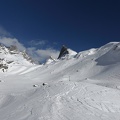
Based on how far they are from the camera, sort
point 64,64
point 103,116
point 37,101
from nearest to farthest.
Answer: point 103,116
point 37,101
point 64,64

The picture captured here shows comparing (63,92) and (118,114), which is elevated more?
(63,92)

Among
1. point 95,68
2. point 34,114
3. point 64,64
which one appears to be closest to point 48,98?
point 34,114

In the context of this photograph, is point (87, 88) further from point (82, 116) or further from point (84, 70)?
point (84, 70)

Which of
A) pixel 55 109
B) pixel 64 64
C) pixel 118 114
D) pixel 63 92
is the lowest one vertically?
pixel 118 114

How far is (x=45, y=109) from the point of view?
52.9 ft

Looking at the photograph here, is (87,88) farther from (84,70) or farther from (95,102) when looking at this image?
(84,70)

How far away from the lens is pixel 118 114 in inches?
590

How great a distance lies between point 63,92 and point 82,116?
6.81 metres

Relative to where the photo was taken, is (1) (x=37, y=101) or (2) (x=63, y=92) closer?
(1) (x=37, y=101)

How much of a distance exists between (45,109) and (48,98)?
9.85 ft

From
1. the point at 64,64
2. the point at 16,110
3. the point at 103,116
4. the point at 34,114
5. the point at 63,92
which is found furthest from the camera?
the point at 64,64

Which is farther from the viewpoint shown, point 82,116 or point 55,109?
point 55,109

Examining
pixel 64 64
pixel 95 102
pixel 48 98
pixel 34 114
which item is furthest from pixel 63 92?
pixel 64 64

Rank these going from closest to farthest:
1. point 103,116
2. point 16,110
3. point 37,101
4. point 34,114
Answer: point 103,116 → point 34,114 → point 16,110 → point 37,101
